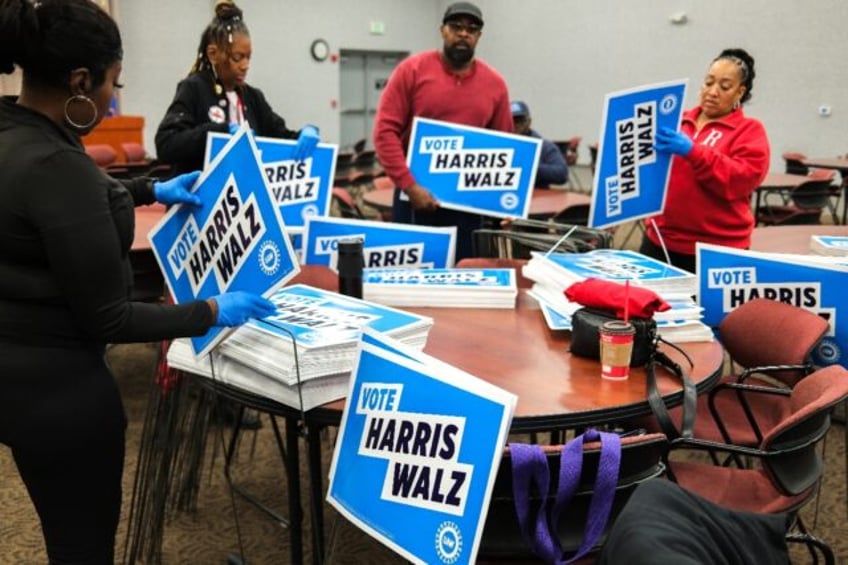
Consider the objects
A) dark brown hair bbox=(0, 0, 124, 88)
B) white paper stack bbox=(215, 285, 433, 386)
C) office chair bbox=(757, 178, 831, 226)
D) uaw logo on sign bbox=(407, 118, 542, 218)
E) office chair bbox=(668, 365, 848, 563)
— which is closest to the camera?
dark brown hair bbox=(0, 0, 124, 88)

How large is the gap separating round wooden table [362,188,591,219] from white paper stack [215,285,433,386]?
2446 millimetres

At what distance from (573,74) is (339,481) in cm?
1164

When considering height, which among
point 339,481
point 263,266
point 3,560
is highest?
point 263,266

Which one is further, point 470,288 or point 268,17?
point 268,17

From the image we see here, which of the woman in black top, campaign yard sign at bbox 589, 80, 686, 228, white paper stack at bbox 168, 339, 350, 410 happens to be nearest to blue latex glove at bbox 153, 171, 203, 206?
the woman in black top

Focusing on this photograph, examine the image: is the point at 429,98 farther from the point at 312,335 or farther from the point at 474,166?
the point at 312,335

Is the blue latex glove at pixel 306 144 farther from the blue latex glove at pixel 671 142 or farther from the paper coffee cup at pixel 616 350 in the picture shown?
the paper coffee cup at pixel 616 350

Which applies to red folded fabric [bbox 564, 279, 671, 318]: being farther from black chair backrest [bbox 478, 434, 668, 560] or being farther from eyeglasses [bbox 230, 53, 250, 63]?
eyeglasses [bbox 230, 53, 250, 63]

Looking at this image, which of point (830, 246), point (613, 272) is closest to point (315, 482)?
point (613, 272)

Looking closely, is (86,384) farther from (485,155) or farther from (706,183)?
(706,183)

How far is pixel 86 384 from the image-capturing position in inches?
55.5

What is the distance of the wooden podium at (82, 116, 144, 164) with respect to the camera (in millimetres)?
8781

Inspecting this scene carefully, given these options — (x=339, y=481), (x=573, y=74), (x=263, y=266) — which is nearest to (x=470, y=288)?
(x=263, y=266)

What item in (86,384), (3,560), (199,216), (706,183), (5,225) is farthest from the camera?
(706,183)
